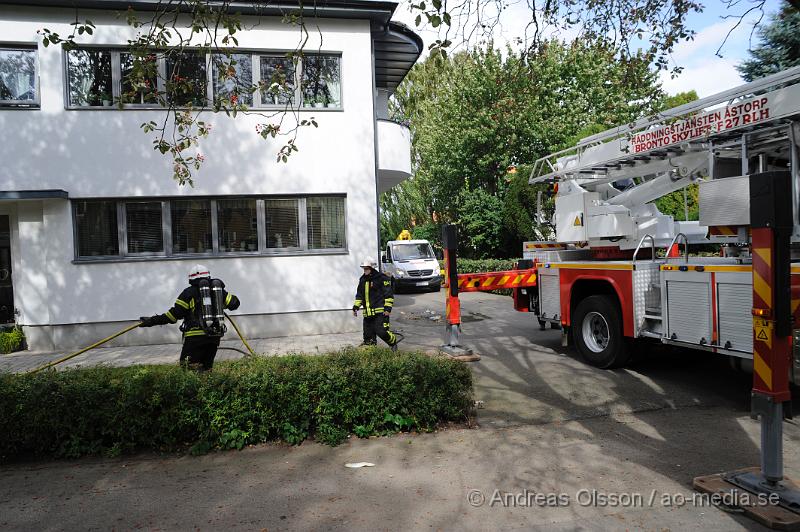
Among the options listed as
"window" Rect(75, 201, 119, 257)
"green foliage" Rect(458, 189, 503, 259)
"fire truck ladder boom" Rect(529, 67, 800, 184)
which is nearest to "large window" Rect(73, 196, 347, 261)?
"window" Rect(75, 201, 119, 257)

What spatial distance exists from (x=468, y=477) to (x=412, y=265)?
1796cm

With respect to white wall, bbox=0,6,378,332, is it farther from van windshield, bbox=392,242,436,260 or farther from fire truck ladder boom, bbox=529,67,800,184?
van windshield, bbox=392,242,436,260

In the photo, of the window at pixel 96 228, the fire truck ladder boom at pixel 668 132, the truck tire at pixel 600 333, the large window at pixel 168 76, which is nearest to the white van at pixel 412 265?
the large window at pixel 168 76

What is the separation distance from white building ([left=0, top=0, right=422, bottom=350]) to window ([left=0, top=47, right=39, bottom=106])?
24mm

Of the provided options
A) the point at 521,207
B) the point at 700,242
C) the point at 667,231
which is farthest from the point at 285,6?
the point at 521,207

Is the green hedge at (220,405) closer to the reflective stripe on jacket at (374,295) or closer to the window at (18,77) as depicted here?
the reflective stripe on jacket at (374,295)

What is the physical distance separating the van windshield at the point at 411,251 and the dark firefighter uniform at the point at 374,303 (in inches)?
543

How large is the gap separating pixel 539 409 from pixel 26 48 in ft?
38.6

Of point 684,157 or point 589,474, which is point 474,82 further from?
point 589,474

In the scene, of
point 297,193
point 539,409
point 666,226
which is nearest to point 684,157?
point 666,226

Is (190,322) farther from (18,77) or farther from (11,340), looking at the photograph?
(18,77)

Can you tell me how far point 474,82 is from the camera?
26.6 metres

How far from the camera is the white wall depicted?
1135 cm

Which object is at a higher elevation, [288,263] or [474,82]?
[474,82]
